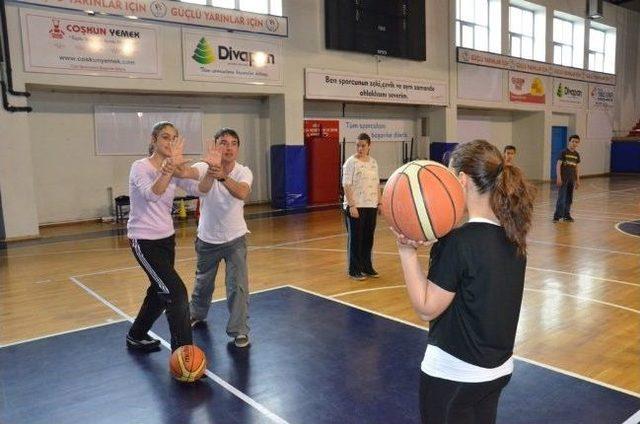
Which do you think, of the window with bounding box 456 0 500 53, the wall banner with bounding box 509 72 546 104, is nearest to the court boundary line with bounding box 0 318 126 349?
the window with bounding box 456 0 500 53

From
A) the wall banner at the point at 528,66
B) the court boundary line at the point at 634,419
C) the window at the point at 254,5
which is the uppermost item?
the window at the point at 254,5

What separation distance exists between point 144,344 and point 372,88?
39.5 ft

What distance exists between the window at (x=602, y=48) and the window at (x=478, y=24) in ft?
20.5

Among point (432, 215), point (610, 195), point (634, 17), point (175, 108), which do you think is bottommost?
point (610, 195)

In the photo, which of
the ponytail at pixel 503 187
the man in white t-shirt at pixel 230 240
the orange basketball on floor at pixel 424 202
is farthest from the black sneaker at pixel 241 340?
the ponytail at pixel 503 187

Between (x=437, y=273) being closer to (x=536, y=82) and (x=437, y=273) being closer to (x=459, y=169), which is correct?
(x=459, y=169)

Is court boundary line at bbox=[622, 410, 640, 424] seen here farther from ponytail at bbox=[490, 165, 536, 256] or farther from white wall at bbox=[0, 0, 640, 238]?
white wall at bbox=[0, 0, 640, 238]

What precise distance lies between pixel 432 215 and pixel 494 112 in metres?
20.1

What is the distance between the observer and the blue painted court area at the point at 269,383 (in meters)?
3.29

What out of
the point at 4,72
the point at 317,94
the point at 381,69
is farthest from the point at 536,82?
the point at 4,72

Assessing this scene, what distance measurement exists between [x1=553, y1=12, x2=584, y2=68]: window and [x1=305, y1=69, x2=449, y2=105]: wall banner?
7.27 meters

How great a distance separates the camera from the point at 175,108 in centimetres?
1296

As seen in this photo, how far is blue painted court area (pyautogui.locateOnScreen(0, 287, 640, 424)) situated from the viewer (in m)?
3.29

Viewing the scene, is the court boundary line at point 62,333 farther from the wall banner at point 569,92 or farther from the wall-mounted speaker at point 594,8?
the wall-mounted speaker at point 594,8
